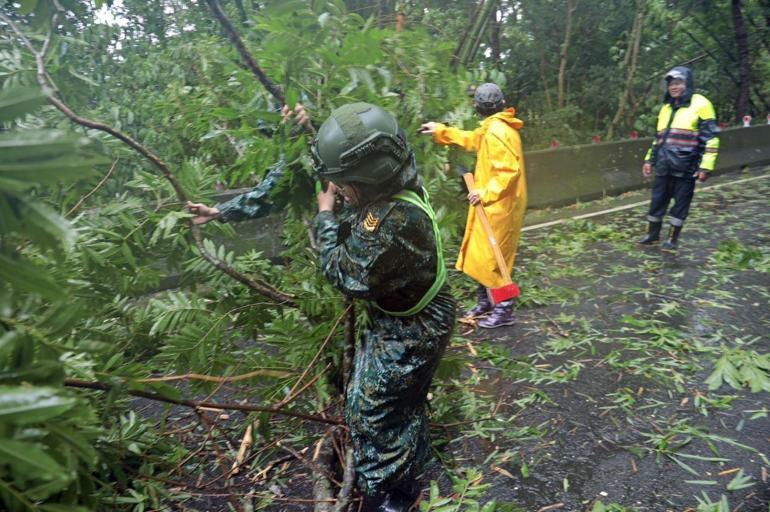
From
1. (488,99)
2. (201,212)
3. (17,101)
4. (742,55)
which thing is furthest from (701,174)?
(742,55)

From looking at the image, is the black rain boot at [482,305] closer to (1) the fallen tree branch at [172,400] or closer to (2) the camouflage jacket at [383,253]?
(1) the fallen tree branch at [172,400]

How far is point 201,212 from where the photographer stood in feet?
9.05

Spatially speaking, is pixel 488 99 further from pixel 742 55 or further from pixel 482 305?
pixel 742 55

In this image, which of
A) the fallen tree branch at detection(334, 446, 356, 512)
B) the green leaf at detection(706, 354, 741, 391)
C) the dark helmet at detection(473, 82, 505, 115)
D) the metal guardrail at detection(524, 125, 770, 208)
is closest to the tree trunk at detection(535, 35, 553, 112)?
the metal guardrail at detection(524, 125, 770, 208)

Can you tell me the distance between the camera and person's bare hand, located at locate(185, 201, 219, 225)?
2.73 meters

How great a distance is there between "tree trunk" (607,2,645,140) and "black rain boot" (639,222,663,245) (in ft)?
24.9

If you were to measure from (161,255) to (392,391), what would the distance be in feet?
5.06

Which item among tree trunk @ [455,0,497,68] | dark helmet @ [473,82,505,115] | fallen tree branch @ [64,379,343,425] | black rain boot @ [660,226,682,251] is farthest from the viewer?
tree trunk @ [455,0,497,68]

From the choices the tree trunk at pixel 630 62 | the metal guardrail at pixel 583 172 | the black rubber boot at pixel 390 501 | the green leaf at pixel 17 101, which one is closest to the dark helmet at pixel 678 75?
the metal guardrail at pixel 583 172

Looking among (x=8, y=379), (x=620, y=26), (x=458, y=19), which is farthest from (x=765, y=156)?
(x=8, y=379)

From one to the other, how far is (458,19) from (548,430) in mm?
8937

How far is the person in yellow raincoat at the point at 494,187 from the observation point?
461 centimetres

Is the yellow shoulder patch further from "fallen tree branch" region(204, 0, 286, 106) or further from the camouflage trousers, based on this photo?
"fallen tree branch" region(204, 0, 286, 106)

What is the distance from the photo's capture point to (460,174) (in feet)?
15.3
